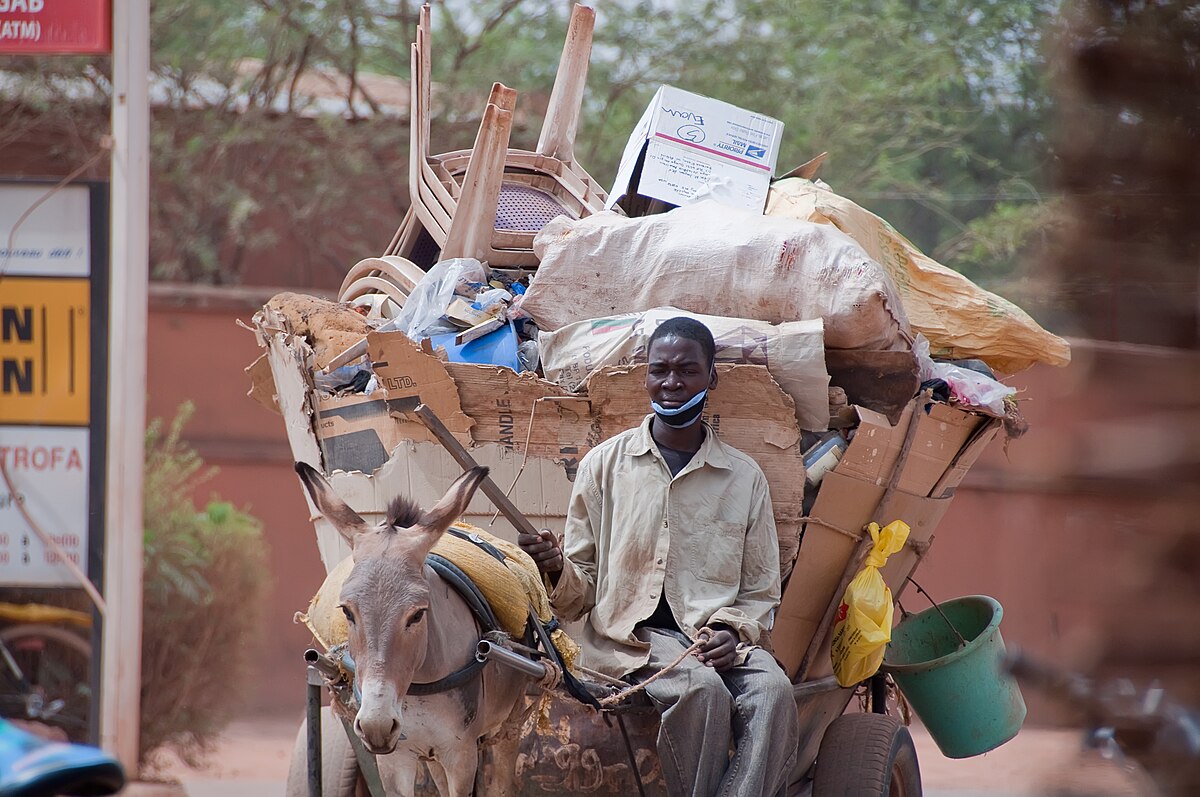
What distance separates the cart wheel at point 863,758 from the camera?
399 centimetres

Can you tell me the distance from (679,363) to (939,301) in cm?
136

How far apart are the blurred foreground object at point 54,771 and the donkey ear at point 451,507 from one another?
1235mm

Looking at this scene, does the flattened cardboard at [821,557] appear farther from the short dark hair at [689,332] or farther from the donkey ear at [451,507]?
the donkey ear at [451,507]

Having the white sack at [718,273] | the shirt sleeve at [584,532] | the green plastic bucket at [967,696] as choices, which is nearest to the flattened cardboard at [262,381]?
the white sack at [718,273]

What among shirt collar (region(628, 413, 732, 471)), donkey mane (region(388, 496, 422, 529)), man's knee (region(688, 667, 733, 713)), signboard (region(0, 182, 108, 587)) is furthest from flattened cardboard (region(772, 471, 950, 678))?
signboard (region(0, 182, 108, 587))

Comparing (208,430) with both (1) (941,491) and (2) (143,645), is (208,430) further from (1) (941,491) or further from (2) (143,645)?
(1) (941,491)

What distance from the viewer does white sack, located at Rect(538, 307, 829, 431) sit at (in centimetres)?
395

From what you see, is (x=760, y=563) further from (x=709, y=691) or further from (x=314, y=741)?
(x=314, y=741)

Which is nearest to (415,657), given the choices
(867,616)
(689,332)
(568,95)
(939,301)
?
(689,332)

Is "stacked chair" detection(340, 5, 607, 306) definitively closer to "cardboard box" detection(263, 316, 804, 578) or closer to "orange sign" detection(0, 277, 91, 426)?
"cardboard box" detection(263, 316, 804, 578)

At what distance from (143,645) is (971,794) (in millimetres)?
4912

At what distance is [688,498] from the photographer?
12.5 feet

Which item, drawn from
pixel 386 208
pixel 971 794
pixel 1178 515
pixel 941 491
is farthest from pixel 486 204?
pixel 386 208

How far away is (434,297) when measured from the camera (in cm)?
449
